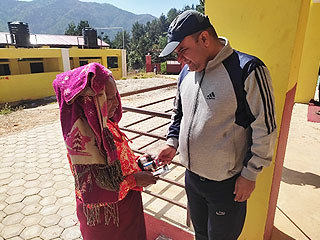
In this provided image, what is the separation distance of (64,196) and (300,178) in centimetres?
338

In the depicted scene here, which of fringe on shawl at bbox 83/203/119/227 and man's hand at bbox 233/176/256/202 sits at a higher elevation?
man's hand at bbox 233/176/256/202

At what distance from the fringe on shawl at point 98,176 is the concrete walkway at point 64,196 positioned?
1.44 m

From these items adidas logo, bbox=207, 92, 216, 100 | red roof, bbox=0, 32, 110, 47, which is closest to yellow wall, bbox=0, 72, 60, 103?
red roof, bbox=0, 32, 110, 47

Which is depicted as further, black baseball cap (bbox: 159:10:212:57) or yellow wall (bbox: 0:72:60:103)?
yellow wall (bbox: 0:72:60:103)

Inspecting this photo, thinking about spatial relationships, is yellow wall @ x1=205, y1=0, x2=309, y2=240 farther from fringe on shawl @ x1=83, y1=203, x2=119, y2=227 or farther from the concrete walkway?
fringe on shawl @ x1=83, y1=203, x2=119, y2=227

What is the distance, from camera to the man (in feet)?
3.84

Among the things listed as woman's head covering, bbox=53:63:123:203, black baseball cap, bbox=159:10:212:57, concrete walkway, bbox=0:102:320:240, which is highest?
black baseball cap, bbox=159:10:212:57

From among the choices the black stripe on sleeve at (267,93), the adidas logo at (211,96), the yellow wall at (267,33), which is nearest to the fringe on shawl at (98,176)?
the adidas logo at (211,96)

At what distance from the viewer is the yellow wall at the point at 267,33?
1476 mm

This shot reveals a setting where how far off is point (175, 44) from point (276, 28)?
76 cm

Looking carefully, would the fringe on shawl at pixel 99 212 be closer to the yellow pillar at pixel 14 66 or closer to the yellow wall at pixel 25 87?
the yellow wall at pixel 25 87

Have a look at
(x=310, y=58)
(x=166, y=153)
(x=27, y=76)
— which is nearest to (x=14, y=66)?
(x=27, y=76)

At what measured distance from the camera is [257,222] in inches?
75.3

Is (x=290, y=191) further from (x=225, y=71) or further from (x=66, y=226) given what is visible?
(x=66, y=226)
